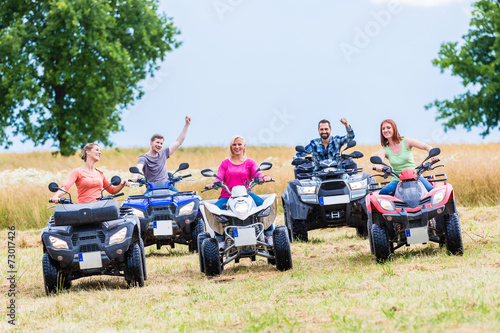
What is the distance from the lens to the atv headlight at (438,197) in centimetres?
760

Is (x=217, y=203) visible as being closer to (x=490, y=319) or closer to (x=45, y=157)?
(x=490, y=319)

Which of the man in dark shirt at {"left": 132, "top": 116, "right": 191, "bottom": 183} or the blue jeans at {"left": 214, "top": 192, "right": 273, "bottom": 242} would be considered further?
the man in dark shirt at {"left": 132, "top": 116, "right": 191, "bottom": 183}

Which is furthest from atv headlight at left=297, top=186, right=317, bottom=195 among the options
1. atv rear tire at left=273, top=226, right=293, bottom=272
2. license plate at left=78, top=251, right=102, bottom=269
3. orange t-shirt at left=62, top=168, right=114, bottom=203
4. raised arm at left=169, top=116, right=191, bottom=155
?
license plate at left=78, top=251, right=102, bottom=269

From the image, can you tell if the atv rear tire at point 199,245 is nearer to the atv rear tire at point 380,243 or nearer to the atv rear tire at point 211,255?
the atv rear tire at point 211,255

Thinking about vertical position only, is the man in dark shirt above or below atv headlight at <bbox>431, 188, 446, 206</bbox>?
above

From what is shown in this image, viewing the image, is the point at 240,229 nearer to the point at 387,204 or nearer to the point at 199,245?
the point at 199,245

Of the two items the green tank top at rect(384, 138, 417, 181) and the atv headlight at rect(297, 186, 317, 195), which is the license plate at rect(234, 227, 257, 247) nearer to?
the green tank top at rect(384, 138, 417, 181)

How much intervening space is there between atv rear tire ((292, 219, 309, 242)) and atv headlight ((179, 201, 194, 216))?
1.74 metres

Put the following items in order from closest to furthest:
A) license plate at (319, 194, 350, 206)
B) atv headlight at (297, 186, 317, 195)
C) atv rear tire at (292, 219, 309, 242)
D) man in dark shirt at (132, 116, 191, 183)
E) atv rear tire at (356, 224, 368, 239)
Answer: license plate at (319, 194, 350, 206), atv headlight at (297, 186, 317, 195), man in dark shirt at (132, 116, 191, 183), atv rear tire at (292, 219, 309, 242), atv rear tire at (356, 224, 368, 239)

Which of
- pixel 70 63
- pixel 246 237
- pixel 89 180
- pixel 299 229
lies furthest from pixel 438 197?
pixel 70 63

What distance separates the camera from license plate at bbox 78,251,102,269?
7.23 meters

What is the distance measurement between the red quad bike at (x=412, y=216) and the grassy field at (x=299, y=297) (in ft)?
0.76

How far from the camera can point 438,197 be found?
25.1 ft

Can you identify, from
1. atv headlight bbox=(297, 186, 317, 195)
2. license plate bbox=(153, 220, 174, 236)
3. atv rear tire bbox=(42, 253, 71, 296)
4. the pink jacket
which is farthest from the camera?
atv headlight bbox=(297, 186, 317, 195)
